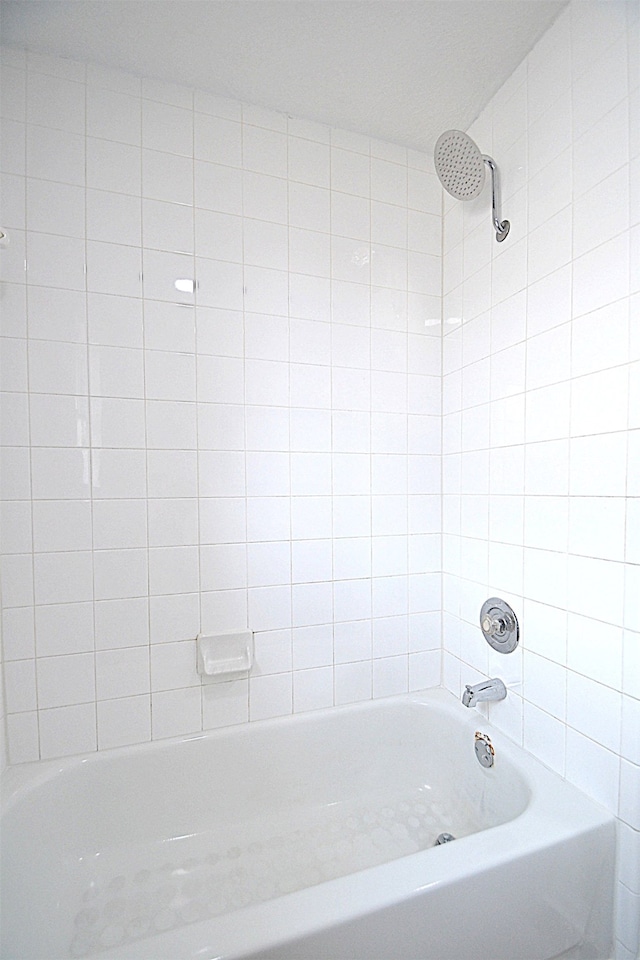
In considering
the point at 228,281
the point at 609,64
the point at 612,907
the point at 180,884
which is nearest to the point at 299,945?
the point at 180,884

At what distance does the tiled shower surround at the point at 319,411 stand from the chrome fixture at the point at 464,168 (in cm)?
5

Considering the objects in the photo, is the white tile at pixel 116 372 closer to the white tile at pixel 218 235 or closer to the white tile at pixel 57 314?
the white tile at pixel 57 314

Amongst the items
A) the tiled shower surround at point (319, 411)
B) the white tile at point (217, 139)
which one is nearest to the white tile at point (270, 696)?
the tiled shower surround at point (319, 411)

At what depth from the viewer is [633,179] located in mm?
1029

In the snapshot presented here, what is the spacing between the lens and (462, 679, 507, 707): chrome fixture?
1.43 meters

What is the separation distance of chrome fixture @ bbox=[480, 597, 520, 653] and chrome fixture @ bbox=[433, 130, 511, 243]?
117 centimetres

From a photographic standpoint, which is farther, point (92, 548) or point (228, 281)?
point (228, 281)

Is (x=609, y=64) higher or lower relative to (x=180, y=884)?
higher

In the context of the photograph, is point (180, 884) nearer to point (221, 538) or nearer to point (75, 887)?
point (75, 887)

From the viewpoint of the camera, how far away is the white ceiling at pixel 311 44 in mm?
1197

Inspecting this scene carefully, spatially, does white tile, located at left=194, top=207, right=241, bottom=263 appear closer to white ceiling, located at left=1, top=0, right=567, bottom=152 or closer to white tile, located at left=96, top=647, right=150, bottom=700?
white ceiling, located at left=1, top=0, right=567, bottom=152

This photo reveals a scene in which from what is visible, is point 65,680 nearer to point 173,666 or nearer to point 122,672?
point 122,672

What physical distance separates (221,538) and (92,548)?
1.26 feet

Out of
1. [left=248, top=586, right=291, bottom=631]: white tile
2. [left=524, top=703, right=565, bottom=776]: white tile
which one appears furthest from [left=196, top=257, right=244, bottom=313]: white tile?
[left=524, top=703, right=565, bottom=776]: white tile
